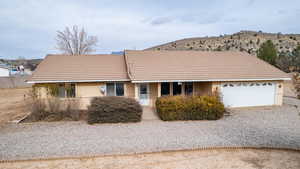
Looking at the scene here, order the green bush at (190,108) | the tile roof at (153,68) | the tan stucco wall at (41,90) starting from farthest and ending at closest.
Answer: the tile roof at (153,68) < the tan stucco wall at (41,90) < the green bush at (190,108)

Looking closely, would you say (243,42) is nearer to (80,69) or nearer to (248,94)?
(248,94)

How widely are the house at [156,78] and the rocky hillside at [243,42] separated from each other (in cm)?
3306

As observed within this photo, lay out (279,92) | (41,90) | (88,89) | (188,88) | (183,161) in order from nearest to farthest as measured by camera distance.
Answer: (183,161) < (41,90) < (88,89) < (279,92) < (188,88)

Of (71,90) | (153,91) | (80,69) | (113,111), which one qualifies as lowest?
(113,111)

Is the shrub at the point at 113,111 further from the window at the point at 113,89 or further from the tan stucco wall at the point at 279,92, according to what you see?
the tan stucco wall at the point at 279,92

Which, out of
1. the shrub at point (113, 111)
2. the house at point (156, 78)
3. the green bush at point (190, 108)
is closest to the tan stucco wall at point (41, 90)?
the house at point (156, 78)

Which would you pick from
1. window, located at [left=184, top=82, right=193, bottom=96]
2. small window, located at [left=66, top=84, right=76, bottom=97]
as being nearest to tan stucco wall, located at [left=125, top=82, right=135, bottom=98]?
small window, located at [left=66, top=84, right=76, bottom=97]

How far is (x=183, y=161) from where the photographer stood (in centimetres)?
496

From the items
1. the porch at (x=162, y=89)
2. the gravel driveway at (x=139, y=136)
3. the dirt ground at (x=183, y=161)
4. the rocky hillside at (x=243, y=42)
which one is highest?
the rocky hillside at (x=243, y=42)

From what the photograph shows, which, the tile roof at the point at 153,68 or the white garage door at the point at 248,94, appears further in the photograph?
the white garage door at the point at 248,94

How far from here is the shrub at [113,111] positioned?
27.7 feet

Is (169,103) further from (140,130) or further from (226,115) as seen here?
(226,115)

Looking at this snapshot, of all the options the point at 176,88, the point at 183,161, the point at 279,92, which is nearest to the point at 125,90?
the point at 176,88

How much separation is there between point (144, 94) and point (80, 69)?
205 inches
